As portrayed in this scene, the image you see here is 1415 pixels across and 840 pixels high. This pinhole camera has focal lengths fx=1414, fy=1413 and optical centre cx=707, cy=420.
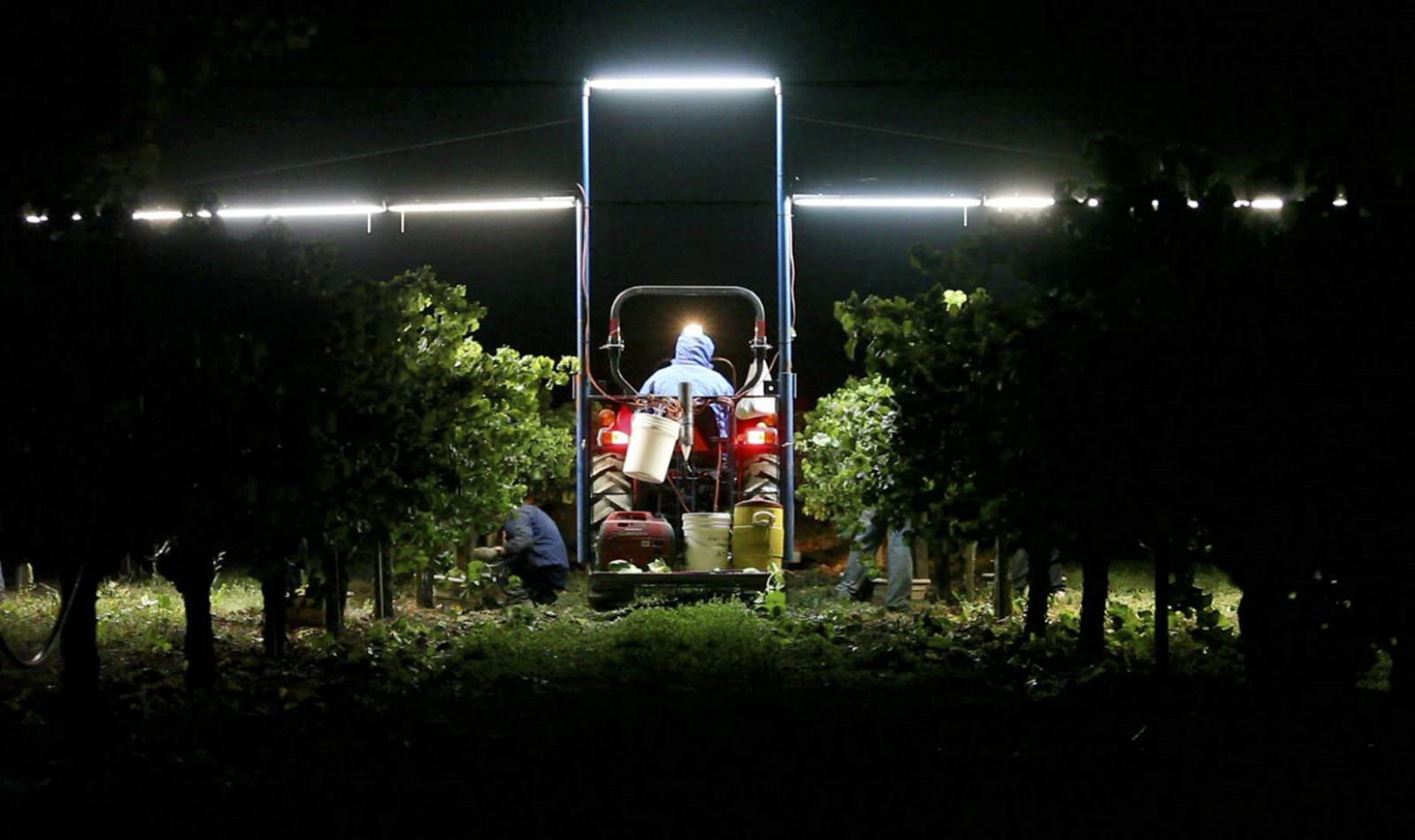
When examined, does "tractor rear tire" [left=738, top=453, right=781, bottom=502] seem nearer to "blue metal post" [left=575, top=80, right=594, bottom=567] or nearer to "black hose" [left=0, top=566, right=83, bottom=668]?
"blue metal post" [left=575, top=80, right=594, bottom=567]

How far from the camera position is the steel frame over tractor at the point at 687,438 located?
1297 cm

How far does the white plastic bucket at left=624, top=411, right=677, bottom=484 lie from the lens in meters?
14.0

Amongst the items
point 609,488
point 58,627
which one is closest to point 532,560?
point 609,488

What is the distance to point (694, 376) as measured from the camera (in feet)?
47.3

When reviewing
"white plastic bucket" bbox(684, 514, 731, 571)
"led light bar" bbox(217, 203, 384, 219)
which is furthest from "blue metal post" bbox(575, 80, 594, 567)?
"led light bar" bbox(217, 203, 384, 219)

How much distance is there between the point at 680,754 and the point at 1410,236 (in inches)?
152

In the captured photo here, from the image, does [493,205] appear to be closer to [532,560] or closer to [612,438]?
[612,438]

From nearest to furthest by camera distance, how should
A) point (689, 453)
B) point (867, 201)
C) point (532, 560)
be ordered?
1. point (867, 201)
2. point (689, 453)
3. point (532, 560)

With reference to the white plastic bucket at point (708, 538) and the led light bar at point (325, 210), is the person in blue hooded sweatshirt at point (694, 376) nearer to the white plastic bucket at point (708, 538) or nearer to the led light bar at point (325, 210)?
the white plastic bucket at point (708, 538)

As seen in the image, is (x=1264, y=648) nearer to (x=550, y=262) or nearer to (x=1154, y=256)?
(x=1154, y=256)

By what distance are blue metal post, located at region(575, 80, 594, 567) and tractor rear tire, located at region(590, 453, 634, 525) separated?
1.63m

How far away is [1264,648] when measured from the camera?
6492 millimetres

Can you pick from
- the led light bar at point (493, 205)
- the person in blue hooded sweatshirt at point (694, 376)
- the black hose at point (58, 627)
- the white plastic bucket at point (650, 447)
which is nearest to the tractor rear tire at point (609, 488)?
the white plastic bucket at point (650, 447)

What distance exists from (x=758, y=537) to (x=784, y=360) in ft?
6.50
